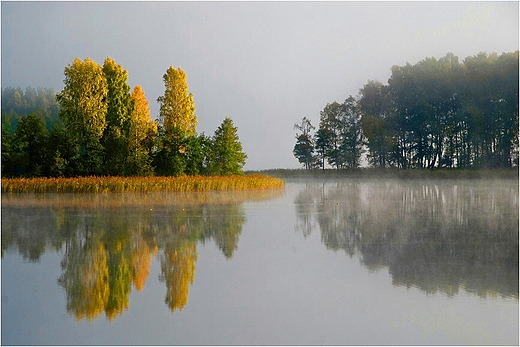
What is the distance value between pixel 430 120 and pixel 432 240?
1436 inches

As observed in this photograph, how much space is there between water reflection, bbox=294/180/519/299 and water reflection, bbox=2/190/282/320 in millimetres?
2121

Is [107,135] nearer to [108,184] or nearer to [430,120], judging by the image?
[108,184]

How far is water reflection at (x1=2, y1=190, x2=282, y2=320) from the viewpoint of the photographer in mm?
6988

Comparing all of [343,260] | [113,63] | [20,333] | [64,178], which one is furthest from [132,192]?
[20,333]

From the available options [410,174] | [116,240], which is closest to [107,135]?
[116,240]

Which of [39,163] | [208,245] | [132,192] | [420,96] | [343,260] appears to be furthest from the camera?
[420,96]

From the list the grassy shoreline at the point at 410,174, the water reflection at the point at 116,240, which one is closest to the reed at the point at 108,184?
the water reflection at the point at 116,240

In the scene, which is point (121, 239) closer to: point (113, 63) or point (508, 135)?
point (113, 63)

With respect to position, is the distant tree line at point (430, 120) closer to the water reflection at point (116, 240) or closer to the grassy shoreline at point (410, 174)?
the grassy shoreline at point (410, 174)

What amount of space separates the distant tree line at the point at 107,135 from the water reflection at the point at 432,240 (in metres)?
12.2

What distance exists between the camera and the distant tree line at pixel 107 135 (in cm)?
2845

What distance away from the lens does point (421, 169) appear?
47.1m

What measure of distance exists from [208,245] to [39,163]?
68.2ft

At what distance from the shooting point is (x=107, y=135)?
29.5 metres
